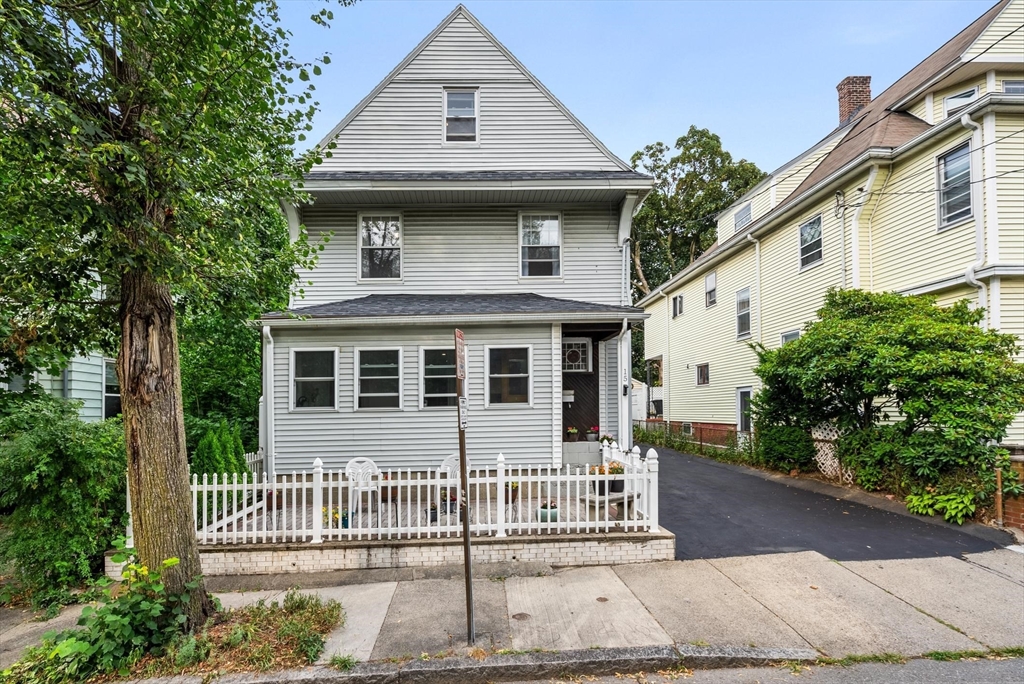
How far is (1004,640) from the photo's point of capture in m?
4.05

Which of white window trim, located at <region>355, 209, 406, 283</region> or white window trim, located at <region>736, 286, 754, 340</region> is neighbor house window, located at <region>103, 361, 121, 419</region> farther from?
white window trim, located at <region>736, 286, 754, 340</region>

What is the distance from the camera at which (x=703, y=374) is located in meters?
19.3

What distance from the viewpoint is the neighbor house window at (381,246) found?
33.4 ft

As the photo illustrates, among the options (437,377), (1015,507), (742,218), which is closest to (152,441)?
(437,377)

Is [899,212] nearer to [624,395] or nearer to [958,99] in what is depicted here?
[958,99]

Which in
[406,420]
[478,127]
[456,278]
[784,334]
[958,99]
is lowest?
[406,420]

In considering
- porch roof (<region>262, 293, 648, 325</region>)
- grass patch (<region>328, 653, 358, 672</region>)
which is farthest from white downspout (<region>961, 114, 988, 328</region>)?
grass patch (<region>328, 653, 358, 672</region>)

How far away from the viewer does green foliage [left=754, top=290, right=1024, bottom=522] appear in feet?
23.0

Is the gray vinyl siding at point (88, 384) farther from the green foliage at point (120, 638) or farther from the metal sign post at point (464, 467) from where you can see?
the metal sign post at point (464, 467)

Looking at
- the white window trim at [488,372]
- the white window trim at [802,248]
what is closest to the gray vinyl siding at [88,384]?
the white window trim at [488,372]

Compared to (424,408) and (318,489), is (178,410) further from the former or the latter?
(424,408)

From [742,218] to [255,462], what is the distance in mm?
18452

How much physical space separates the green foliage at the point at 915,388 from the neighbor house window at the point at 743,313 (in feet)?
20.2

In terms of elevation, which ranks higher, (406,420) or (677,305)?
(677,305)
